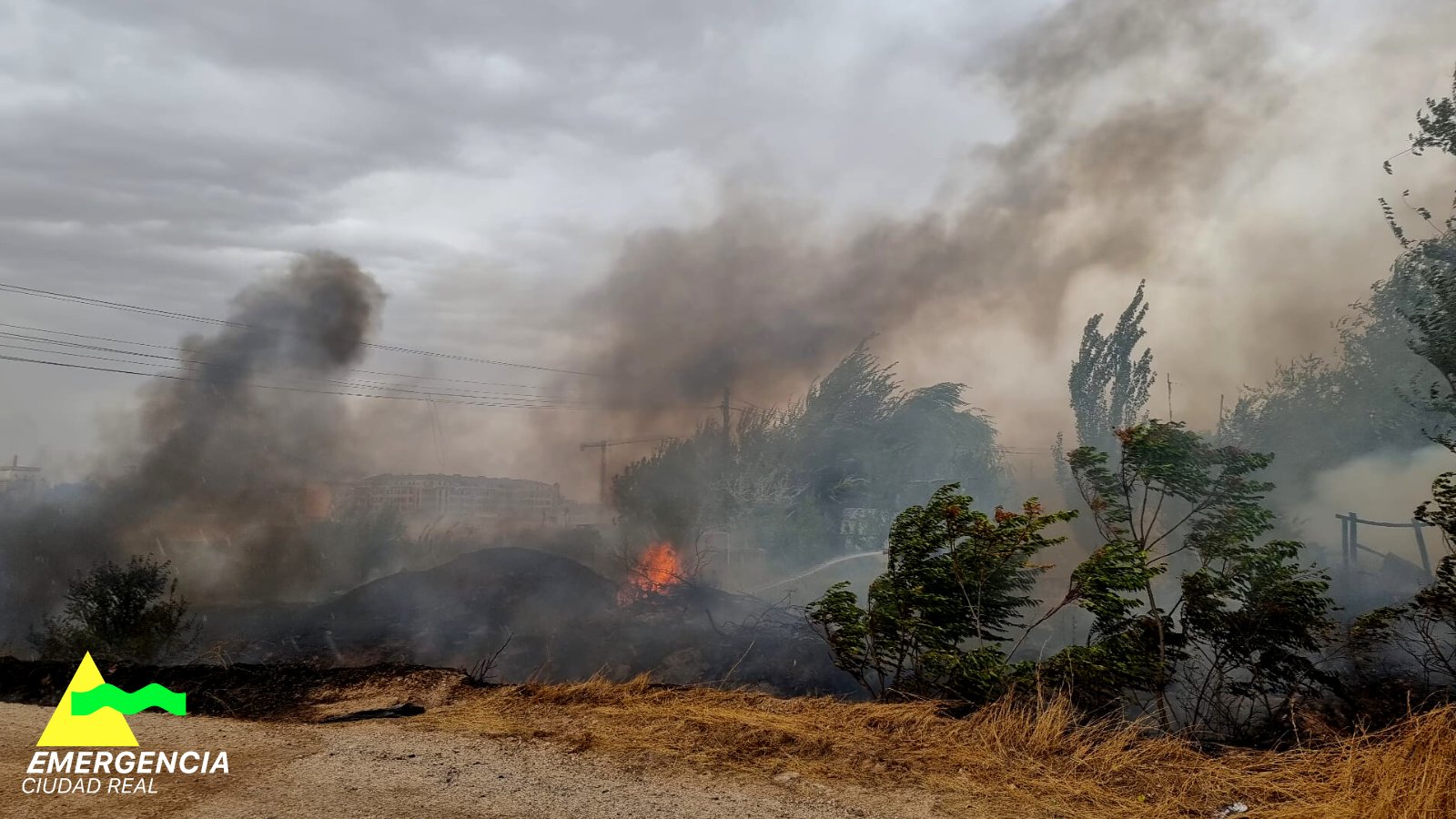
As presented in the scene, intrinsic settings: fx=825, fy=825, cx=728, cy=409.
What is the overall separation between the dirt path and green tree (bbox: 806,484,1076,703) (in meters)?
2.76

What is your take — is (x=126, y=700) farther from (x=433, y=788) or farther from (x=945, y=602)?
(x=945, y=602)

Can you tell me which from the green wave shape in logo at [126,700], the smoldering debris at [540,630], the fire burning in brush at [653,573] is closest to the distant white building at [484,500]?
the fire burning in brush at [653,573]

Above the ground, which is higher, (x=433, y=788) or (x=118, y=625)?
(x=433, y=788)

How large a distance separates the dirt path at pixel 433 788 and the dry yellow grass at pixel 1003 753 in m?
0.34

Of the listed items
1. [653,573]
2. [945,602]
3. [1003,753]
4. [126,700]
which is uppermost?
[945,602]

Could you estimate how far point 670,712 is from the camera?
7.57 m

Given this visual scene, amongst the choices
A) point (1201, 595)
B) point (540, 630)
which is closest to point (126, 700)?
point (1201, 595)

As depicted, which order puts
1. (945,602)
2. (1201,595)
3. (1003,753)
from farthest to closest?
1. (945,602)
2. (1201,595)
3. (1003,753)

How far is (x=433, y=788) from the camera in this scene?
5.83 metres

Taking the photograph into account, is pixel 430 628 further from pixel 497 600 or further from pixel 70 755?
pixel 70 755

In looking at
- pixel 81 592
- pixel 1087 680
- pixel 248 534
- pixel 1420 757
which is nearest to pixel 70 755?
pixel 1087 680

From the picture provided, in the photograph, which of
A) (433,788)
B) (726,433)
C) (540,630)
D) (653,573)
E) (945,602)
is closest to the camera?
(433,788)

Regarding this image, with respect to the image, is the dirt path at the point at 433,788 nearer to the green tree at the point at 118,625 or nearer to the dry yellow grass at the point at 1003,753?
the dry yellow grass at the point at 1003,753

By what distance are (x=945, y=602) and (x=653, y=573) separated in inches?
755
